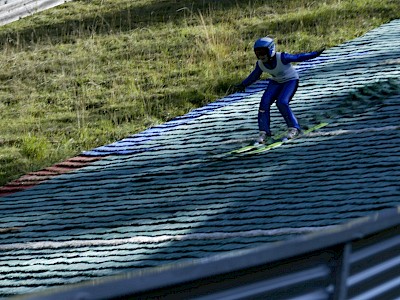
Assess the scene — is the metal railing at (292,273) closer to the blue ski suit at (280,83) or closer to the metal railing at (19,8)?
the blue ski suit at (280,83)

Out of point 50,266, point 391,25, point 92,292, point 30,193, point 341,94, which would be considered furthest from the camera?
point 391,25

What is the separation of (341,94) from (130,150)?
120 inches

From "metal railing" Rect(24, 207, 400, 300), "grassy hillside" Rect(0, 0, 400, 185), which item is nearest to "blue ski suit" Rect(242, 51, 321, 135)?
"grassy hillside" Rect(0, 0, 400, 185)

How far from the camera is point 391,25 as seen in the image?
764 inches

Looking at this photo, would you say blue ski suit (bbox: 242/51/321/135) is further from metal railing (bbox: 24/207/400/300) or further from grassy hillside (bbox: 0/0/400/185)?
metal railing (bbox: 24/207/400/300)

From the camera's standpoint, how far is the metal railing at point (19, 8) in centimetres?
2448

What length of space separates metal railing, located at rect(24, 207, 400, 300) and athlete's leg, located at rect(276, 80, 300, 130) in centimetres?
687

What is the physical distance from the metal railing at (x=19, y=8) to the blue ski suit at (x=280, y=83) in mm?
14225

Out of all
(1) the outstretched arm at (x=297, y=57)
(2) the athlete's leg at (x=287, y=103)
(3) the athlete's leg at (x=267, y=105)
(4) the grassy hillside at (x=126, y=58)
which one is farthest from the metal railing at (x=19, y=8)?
(1) the outstretched arm at (x=297, y=57)

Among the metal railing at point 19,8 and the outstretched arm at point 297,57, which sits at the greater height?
the outstretched arm at point 297,57

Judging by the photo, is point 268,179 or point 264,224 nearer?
point 264,224

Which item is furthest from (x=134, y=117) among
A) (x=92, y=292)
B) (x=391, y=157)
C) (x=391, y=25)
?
(x=92, y=292)

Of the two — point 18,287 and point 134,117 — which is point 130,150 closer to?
point 134,117

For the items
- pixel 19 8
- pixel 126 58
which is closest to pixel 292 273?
pixel 126 58
